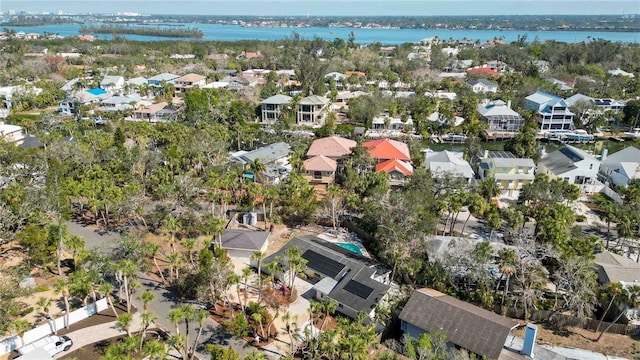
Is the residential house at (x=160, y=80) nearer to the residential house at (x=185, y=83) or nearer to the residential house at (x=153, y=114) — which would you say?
the residential house at (x=185, y=83)

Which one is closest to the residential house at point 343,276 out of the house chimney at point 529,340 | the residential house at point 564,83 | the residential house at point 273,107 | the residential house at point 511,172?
the house chimney at point 529,340

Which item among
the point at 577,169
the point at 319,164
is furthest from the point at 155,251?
the point at 577,169

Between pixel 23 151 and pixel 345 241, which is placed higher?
pixel 23 151

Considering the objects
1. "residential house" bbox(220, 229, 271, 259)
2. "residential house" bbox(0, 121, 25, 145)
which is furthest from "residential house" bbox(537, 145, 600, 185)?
"residential house" bbox(0, 121, 25, 145)

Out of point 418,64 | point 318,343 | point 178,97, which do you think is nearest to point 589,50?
point 418,64

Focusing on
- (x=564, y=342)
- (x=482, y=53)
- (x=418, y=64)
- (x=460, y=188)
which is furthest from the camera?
(x=482, y=53)

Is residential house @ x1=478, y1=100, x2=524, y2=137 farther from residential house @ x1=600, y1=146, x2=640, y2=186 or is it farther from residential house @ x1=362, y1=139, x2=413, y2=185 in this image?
residential house @ x1=362, y1=139, x2=413, y2=185

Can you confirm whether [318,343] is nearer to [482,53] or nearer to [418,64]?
[418,64]

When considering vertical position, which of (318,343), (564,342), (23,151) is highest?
(23,151)
